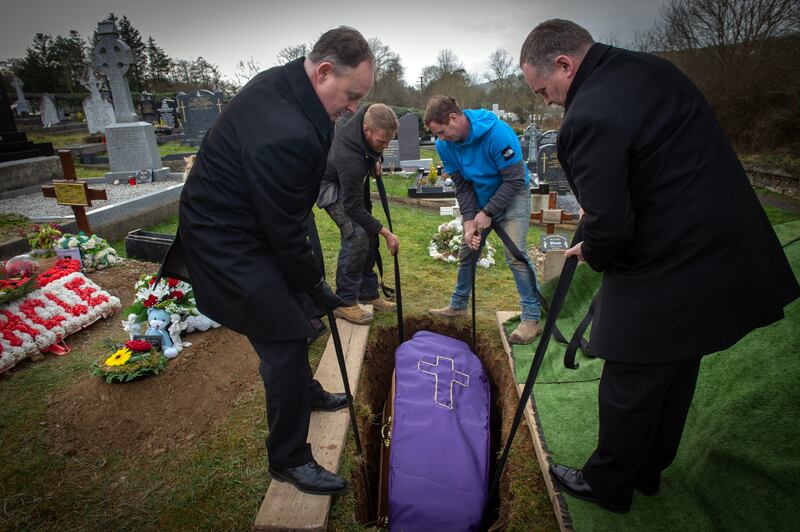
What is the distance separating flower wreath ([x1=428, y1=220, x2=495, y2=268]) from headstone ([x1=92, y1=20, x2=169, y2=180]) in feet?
25.7

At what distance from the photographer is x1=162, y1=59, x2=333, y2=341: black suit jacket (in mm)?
1748

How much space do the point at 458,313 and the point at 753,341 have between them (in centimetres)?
233

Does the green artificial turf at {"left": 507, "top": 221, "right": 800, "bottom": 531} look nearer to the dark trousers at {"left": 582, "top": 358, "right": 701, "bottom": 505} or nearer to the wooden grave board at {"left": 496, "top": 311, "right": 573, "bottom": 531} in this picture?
the wooden grave board at {"left": 496, "top": 311, "right": 573, "bottom": 531}

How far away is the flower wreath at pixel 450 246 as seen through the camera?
593 cm

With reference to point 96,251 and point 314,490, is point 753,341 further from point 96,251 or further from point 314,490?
point 96,251

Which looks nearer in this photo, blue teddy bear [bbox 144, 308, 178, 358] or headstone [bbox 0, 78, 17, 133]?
blue teddy bear [bbox 144, 308, 178, 358]

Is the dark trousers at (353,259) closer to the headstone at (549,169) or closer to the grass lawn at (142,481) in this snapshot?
the grass lawn at (142,481)

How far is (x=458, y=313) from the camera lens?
4359 millimetres

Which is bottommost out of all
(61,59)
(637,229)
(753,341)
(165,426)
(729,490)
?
(165,426)

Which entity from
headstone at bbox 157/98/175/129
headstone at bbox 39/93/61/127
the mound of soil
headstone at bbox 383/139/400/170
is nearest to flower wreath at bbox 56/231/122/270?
the mound of soil

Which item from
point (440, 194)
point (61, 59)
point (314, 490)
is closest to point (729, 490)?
point (314, 490)

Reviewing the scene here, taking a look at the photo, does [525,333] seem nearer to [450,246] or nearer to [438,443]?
[438,443]

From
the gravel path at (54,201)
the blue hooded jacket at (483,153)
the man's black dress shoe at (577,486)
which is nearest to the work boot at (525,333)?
the blue hooded jacket at (483,153)

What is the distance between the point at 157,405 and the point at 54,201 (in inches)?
327
